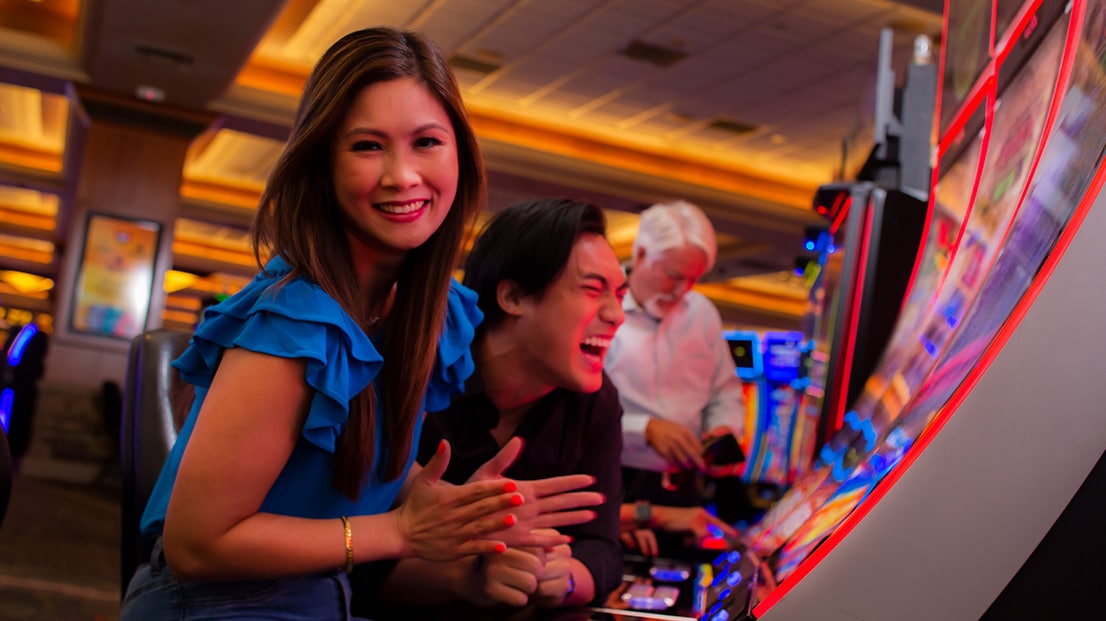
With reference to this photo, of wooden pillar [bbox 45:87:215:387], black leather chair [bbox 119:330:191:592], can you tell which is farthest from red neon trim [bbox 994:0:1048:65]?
wooden pillar [bbox 45:87:215:387]

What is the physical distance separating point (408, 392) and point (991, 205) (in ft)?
1.81

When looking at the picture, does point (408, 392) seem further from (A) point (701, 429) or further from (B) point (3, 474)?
(A) point (701, 429)

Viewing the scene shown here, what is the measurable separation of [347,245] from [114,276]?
28.3 ft

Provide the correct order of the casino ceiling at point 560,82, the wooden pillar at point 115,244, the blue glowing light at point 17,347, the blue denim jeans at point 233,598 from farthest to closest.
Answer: the wooden pillar at point 115,244, the casino ceiling at point 560,82, the blue glowing light at point 17,347, the blue denim jeans at point 233,598

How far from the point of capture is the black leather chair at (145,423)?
1.20 metres

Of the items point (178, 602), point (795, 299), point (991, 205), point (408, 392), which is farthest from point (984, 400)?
point (795, 299)

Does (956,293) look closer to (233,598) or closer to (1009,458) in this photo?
(1009,458)

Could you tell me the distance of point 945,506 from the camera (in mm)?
603

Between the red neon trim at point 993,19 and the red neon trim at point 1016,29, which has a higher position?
the red neon trim at point 993,19

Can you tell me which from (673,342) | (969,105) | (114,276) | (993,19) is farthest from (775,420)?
(114,276)

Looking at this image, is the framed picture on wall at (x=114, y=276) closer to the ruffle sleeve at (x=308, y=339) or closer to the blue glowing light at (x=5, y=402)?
the blue glowing light at (x=5, y=402)

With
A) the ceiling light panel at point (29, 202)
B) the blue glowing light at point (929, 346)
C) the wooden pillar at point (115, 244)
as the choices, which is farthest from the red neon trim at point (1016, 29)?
the ceiling light panel at point (29, 202)

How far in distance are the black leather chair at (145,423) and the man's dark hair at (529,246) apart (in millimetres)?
393

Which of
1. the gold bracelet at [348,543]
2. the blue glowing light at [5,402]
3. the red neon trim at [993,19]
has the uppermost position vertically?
the red neon trim at [993,19]
